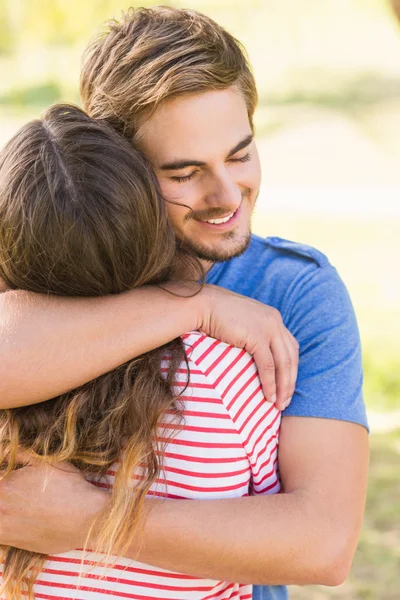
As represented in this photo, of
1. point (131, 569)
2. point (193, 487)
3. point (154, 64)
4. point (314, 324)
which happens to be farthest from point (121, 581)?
point (154, 64)

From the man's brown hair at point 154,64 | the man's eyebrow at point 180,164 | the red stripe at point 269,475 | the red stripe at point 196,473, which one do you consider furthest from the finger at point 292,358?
the man's brown hair at point 154,64

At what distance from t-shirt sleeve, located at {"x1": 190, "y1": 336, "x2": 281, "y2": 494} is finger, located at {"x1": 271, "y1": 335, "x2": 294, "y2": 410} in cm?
3

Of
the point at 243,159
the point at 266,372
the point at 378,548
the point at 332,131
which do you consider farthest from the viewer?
the point at 332,131

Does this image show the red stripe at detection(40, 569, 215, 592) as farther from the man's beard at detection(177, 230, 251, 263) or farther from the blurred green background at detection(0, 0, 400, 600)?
the blurred green background at detection(0, 0, 400, 600)

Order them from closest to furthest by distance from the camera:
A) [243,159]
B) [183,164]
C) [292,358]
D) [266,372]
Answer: [266,372], [292,358], [183,164], [243,159]

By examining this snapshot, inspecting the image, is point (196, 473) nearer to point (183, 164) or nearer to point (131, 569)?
point (131, 569)

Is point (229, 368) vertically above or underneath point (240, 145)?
underneath

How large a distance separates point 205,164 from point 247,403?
25.6 inches

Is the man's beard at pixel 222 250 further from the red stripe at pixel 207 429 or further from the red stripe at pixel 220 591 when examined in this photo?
the red stripe at pixel 220 591

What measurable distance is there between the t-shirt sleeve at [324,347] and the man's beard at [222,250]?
0.67 feet

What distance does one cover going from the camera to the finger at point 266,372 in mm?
1687

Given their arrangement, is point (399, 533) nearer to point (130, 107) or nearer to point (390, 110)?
point (130, 107)

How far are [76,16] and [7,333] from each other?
9932mm

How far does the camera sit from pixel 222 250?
2.14 m
